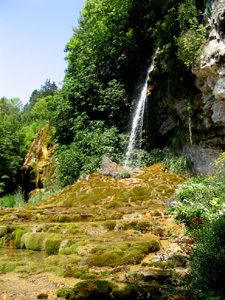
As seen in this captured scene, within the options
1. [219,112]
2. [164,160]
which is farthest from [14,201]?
[219,112]

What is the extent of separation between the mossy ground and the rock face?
2849 mm

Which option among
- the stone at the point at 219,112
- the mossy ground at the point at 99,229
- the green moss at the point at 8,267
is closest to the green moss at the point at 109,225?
the mossy ground at the point at 99,229

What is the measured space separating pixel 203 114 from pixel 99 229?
764 cm

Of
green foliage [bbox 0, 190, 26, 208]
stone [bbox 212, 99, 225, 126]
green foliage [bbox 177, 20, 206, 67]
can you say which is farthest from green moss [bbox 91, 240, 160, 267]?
green foliage [bbox 0, 190, 26, 208]

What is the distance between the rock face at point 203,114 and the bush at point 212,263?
7321 millimetres

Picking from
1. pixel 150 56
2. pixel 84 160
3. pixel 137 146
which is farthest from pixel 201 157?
pixel 150 56

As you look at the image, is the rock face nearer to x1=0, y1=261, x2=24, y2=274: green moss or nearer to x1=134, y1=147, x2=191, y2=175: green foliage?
x1=134, y1=147, x2=191, y2=175: green foliage

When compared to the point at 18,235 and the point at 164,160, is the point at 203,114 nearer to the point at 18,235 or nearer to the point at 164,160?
the point at 164,160

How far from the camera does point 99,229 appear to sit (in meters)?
5.54

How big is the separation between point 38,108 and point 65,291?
5400 cm

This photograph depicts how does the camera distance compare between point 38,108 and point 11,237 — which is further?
point 38,108

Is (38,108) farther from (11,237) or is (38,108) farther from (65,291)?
(65,291)

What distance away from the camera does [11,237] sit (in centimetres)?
603

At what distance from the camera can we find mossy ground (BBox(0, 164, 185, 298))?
12.1 feet
